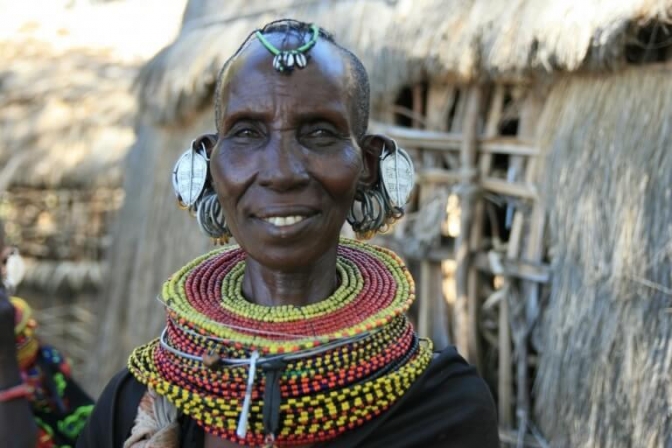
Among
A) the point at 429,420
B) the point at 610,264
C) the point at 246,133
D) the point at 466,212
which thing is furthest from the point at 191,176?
the point at 466,212

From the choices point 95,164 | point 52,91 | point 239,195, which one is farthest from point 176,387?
point 52,91

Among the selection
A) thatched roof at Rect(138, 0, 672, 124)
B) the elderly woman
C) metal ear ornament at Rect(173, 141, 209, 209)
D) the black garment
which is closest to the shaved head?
the elderly woman

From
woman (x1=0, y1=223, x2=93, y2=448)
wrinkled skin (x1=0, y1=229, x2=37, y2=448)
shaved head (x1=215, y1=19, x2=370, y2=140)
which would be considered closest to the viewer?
shaved head (x1=215, y1=19, x2=370, y2=140)

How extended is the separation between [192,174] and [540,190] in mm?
2366

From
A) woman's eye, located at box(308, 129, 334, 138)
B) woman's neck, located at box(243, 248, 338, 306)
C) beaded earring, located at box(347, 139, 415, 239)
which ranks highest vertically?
woman's eye, located at box(308, 129, 334, 138)

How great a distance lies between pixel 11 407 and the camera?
7.43 feet

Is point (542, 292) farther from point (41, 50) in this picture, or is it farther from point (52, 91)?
point (41, 50)

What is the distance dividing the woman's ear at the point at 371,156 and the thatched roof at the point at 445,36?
1.67 m

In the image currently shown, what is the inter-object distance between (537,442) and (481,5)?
78.5 inches

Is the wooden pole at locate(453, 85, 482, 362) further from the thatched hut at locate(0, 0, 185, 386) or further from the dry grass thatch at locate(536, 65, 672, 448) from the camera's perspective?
the thatched hut at locate(0, 0, 185, 386)

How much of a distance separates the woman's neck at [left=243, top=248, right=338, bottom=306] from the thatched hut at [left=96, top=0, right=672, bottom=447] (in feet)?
5.83

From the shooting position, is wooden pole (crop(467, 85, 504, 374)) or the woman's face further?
wooden pole (crop(467, 85, 504, 374))

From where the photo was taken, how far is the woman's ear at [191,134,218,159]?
1968mm

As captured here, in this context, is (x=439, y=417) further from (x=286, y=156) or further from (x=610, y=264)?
(x=610, y=264)
